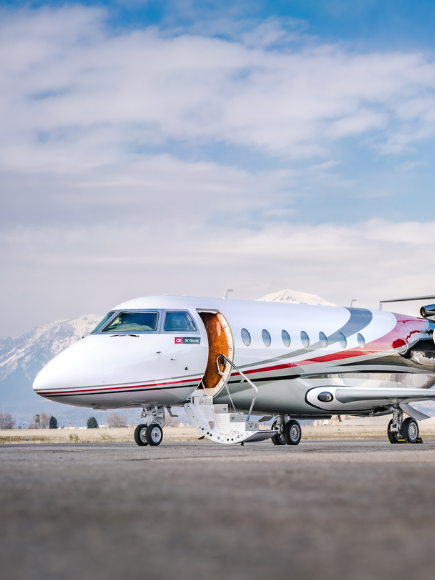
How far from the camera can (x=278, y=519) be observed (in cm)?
595

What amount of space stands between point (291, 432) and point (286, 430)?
198 millimetres

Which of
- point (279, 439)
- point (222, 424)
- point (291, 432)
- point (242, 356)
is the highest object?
point (242, 356)

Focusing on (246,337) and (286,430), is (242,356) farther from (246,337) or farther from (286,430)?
(286,430)

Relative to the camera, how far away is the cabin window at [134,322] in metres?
22.4

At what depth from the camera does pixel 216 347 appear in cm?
2408

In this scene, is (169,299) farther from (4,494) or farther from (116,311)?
(4,494)

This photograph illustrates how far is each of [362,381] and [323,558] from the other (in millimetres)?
23296

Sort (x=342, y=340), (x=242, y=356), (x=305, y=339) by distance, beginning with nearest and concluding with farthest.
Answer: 1. (x=242, y=356)
2. (x=305, y=339)
3. (x=342, y=340)

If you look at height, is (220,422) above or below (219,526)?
above

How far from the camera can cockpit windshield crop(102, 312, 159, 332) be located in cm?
2241

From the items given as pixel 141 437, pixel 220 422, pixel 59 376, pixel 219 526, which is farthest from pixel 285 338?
pixel 219 526

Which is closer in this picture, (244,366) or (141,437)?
(141,437)

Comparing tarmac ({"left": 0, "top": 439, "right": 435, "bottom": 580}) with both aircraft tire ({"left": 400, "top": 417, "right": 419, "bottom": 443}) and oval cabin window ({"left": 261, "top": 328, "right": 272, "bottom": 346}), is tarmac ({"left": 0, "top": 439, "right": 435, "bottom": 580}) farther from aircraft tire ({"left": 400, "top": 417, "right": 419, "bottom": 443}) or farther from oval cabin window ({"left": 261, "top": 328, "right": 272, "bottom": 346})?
aircraft tire ({"left": 400, "top": 417, "right": 419, "bottom": 443})

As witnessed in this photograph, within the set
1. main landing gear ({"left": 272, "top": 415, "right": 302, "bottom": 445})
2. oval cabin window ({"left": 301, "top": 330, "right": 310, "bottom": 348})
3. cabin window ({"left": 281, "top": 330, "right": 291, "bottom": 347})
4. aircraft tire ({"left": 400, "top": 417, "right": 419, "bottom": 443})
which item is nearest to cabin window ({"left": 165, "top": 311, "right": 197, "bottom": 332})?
cabin window ({"left": 281, "top": 330, "right": 291, "bottom": 347})
